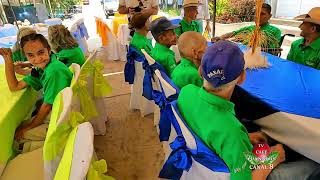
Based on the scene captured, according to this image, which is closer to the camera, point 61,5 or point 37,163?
point 37,163

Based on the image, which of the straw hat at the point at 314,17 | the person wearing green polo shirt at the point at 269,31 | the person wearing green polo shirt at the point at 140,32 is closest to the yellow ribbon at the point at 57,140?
the person wearing green polo shirt at the point at 140,32

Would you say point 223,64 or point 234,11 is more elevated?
point 234,11

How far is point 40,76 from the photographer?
177 centimetres

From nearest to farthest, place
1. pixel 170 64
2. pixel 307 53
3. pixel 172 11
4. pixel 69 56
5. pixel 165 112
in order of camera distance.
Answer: pixel 165 112, pixel 170 64, pixel 307 53, pixel 69 56, pixel 172 11

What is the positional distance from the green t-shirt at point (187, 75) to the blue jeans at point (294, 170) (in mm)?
718

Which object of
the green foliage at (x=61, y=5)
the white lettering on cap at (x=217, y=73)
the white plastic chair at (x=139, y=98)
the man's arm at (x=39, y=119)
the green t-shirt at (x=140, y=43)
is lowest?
the white plastic chair at (x=139, y=98)

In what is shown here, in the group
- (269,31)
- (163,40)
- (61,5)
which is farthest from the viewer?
(61,5)

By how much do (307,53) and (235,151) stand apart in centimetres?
181

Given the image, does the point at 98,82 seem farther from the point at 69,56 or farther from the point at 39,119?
the point at 39,119

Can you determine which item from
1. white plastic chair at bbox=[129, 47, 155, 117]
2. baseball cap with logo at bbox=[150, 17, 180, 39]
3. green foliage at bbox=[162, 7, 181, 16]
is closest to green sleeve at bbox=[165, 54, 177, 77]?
baseball cap with logo at bbox=[150, 17, 180, 39]

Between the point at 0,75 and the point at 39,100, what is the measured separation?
1.30ft

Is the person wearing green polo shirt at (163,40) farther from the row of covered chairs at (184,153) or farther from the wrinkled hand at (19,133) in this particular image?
the wrinkled hand at (19,133)

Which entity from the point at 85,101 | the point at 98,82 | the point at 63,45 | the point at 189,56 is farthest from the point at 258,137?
the point at 63,45

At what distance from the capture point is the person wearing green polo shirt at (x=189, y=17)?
283 centimetres
